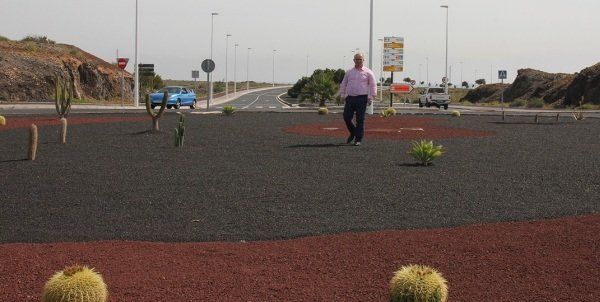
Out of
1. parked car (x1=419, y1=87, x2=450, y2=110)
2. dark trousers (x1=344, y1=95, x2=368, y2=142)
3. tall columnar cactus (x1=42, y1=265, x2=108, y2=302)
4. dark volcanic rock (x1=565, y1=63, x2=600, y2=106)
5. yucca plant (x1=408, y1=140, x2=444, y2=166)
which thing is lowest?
tall columnar cactus (x1=42, y1=265, x2=108, y2=302)

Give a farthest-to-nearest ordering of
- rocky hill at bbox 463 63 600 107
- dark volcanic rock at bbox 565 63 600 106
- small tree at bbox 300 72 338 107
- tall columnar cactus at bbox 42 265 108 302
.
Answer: rocky hill at bbox 463 63 600 107, dark volcanic rock at bbox 565 63 600 106, small tree at bbox 300 72 338 107, tall columnar cactus at bbox 42 265 108 302

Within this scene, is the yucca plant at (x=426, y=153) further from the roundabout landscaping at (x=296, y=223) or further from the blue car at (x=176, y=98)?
the blue car at (x=176, y=98)

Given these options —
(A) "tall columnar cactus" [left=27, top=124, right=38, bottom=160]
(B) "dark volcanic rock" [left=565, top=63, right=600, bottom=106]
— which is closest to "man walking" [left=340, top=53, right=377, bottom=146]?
(A) "tall columnar cactus" [left=27, top=124, right=38, bottom=160]

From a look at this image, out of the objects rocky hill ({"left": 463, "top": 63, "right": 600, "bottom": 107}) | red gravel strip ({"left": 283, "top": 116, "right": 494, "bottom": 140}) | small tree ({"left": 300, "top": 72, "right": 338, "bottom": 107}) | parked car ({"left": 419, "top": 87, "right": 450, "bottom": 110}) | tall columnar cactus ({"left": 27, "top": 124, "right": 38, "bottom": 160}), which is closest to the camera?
tall columnar cactus ({"left": 27, "top": 124, "right": 38, "bottom": 160})

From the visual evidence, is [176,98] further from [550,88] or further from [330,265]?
[550,88]

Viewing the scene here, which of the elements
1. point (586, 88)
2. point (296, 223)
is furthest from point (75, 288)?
point (586, 88)

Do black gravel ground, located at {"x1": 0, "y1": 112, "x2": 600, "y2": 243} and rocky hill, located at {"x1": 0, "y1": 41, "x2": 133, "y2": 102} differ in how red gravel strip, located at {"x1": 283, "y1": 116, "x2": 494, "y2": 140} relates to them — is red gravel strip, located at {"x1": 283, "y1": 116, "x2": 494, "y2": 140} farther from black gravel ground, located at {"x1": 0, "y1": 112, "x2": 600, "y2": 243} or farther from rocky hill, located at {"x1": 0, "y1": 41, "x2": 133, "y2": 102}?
rocky hill, located at {"x1": 0, "y1": 41, "x2": 133, "y2": 102}

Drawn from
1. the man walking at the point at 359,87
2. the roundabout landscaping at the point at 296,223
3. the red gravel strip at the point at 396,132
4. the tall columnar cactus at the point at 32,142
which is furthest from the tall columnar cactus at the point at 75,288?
the red gravel strip at the point at 396,132

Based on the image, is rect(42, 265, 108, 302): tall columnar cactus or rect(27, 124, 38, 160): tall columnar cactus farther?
rect(27, 124, 38, 160): tall columnar cactus

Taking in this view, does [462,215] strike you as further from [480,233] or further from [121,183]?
[121,183]

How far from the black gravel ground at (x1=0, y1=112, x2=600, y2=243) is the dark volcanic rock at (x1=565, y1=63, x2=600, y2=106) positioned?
51615mm

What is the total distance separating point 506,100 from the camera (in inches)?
3482

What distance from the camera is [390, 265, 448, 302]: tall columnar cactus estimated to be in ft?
12.8

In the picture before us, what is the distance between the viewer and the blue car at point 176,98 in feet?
126
